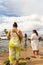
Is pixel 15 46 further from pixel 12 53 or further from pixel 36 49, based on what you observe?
pixel 36 49

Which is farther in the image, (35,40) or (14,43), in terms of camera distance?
(35,40)

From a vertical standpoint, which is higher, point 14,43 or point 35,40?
point 35,40

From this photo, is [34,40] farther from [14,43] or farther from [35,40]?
[14,43]

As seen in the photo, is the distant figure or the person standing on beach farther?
the distant figure

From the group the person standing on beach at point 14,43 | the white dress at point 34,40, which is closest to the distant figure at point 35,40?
the white dress at point 34,40

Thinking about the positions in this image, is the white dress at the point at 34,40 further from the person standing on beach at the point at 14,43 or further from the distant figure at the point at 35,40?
the person standing on beach at the point at 14,43

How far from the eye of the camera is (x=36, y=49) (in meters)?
13.4

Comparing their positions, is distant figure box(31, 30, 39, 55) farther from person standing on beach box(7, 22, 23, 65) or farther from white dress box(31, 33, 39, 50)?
person standing on beach box(7, 22, 23, 65)

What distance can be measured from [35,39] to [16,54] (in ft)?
14.3

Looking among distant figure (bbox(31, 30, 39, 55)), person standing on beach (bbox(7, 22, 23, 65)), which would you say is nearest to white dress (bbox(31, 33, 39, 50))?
distant figure (bbox(31, 30, 39, 55))

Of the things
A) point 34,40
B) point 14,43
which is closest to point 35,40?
point 34,40

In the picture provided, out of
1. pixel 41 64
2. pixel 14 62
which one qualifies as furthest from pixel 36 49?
pixel 14 62

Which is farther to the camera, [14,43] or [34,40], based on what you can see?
[34,40]

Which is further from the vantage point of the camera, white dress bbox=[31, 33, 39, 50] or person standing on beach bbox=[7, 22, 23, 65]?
white dress bbox=[31, 33, 39, 50]
